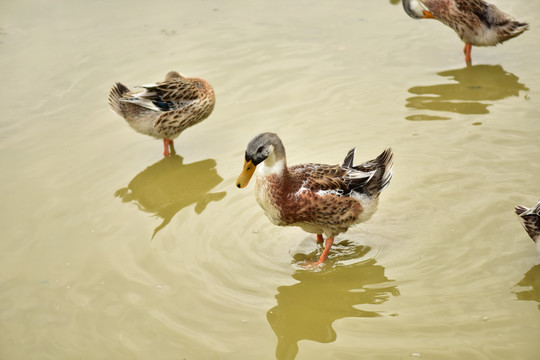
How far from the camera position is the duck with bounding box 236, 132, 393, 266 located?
536 centimetres

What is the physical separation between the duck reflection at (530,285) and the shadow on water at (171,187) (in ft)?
9.62

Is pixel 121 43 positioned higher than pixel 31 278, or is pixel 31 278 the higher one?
pixel 121 43

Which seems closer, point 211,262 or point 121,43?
point 211,262

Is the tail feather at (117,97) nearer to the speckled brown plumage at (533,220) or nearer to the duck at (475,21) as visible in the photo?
the duck at (475,21)

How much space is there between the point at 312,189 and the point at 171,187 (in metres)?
2.11

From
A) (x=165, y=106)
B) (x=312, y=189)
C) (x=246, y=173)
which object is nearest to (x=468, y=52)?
(x=165, y=106)

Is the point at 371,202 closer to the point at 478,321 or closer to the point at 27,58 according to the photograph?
the point at 478,321

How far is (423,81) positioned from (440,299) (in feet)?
13.5

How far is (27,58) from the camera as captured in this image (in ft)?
31.7

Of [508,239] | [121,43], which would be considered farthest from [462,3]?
[121,43]

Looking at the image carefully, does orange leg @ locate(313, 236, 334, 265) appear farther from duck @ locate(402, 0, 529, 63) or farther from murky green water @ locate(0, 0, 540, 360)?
duck @ locate(402, 0, 529, 63)

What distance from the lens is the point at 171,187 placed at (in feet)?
23.2

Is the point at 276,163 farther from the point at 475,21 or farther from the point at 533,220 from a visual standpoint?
the point at 475,21

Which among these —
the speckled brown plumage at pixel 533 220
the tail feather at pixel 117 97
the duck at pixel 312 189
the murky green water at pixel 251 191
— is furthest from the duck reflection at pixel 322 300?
the tail feather at pixel 117 97
